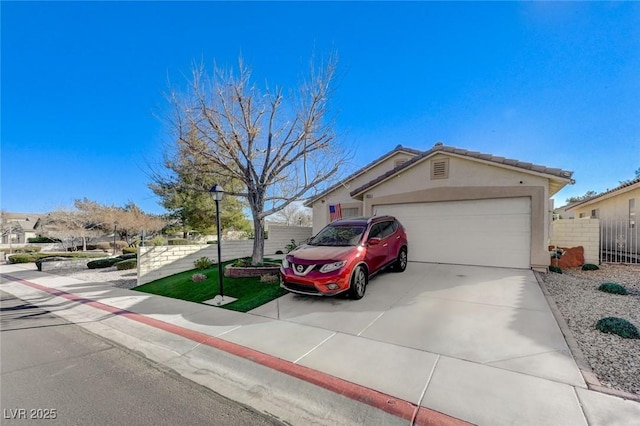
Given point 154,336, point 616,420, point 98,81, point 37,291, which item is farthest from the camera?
point 98,81

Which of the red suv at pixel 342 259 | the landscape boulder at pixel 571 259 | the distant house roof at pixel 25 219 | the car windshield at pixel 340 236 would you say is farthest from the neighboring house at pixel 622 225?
the distant house roof at pixel 25 219

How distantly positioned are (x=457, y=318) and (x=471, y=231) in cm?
542

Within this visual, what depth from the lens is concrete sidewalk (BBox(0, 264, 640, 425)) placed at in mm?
2910

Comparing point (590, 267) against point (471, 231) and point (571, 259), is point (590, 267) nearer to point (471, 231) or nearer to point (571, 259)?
point (571, 259)

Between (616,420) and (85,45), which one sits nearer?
(616,420)

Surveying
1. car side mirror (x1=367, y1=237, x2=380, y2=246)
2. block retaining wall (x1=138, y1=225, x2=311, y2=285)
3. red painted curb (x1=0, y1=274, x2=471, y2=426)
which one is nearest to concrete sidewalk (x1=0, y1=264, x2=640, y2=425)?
red painted curb (x1=0, y1=274, x2=471, y2=426)

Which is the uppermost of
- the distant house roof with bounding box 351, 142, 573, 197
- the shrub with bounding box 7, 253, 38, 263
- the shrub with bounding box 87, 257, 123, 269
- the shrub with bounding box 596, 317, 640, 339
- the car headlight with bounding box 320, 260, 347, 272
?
the distant house roof with bounding box 351, 142, 573, 197

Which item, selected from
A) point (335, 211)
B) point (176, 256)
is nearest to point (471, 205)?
point (335, 211)

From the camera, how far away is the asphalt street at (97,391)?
2.97 m

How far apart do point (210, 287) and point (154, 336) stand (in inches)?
131

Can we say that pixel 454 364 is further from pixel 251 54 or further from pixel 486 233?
pixel 251 54

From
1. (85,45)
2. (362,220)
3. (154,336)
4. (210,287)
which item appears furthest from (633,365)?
(85,45)

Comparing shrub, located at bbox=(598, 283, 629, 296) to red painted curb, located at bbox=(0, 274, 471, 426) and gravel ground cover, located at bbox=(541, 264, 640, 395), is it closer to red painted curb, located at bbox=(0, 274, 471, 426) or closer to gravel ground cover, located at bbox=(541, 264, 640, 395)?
gravel ground cover, located at bbox=(541, 264, 640, 395)

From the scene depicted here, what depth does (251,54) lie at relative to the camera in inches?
371
